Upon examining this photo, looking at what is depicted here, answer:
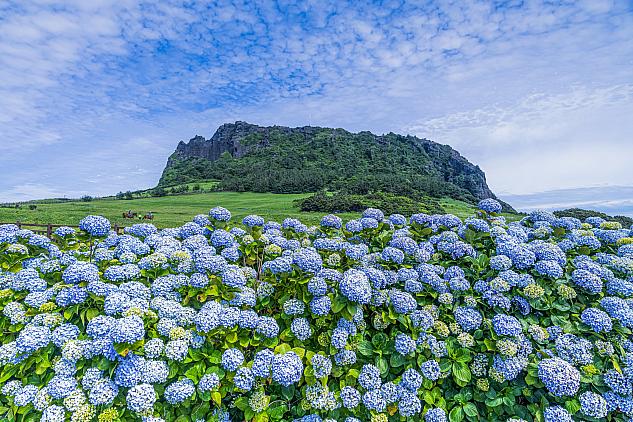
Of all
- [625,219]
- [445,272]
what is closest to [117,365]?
[445,272]

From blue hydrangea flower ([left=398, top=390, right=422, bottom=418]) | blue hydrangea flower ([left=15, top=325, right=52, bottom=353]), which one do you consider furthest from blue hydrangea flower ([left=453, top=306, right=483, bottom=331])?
blue hydrangea flower ([left=15, top=325, right=52, bottom=353])

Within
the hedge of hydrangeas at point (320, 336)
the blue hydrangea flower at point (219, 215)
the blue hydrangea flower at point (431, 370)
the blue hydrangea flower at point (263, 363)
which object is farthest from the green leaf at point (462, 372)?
the blue hydrangea flower at point (219, 215)

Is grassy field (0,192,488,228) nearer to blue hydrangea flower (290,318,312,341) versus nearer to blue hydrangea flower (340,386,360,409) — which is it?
blue hydrangea flower (290,318,312,341)

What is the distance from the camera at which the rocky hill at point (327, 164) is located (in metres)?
55.5

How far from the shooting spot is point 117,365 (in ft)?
8.59

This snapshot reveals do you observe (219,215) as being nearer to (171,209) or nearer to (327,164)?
(171,209)

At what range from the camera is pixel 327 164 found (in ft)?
251

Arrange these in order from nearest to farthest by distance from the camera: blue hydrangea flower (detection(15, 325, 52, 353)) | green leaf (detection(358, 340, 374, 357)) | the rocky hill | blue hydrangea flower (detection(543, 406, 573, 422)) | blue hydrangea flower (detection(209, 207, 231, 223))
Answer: blue hydrangea flower (detection(543, 406, 573, 422))
blue hydrangea flower (detection(15, 325, 52, 353))
green leaf (detection(358, 340, 374, 357))
blue hydrangea flower (detection(209, 207, 231, 223))
the rocky hill

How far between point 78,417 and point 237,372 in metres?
1.06

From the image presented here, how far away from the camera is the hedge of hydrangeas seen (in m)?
2.63

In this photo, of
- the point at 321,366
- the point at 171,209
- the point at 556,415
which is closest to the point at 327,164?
the point at 171,209

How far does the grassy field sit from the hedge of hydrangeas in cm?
2046

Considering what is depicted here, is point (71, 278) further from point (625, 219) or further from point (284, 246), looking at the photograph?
point (625, 219)

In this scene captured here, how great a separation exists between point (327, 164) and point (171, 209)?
4346cm
